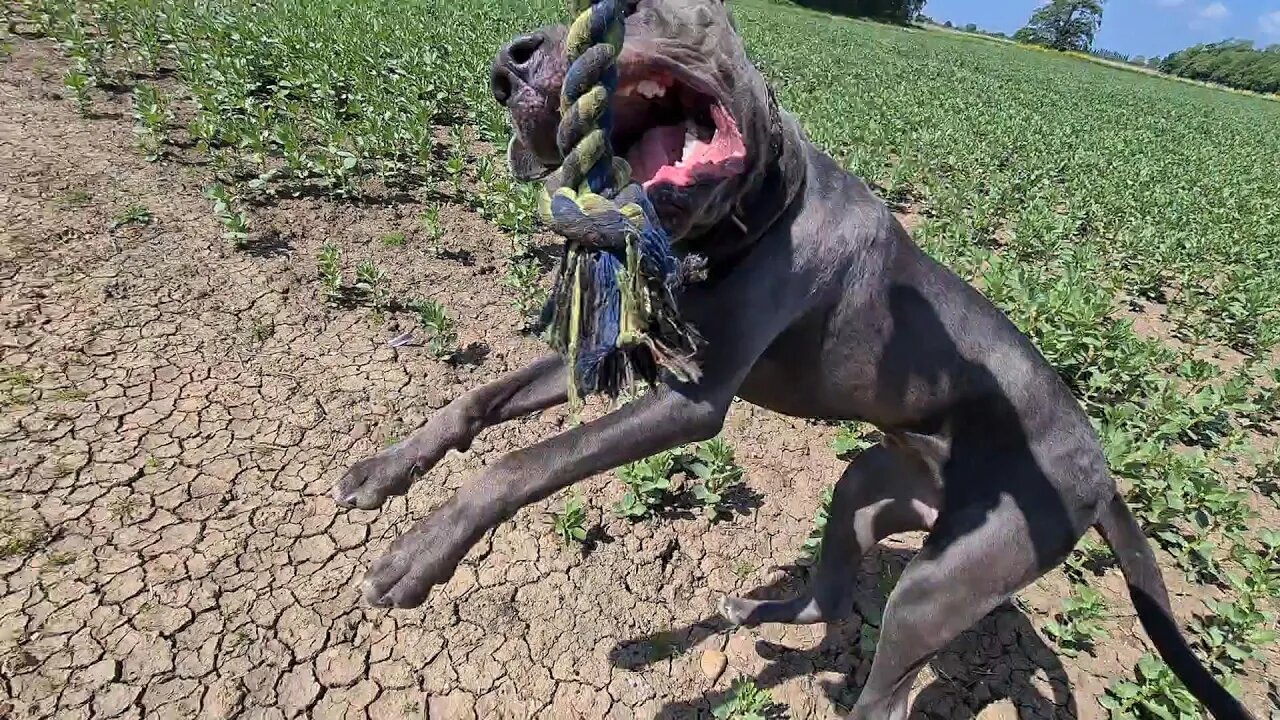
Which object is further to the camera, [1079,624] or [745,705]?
[1079,624]

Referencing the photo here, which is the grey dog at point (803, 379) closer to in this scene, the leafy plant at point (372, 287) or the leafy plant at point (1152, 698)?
the leafy plant at point (1152, 698)

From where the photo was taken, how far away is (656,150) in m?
1.93

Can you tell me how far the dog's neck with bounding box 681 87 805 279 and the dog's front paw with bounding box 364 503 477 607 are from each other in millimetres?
989

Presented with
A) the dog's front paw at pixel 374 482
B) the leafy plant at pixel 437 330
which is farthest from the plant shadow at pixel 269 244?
the dog's front paw at pixel 374 482

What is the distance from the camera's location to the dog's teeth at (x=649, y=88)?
1826mm

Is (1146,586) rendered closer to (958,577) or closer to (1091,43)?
(958,577)

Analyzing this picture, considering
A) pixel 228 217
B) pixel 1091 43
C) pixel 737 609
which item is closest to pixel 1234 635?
pixel 737 609

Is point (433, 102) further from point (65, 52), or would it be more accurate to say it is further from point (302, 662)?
point (302, 662)

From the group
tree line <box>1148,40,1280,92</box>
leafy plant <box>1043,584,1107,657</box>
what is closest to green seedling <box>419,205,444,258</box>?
leafy plant <box>1043,584,1107,657</box>

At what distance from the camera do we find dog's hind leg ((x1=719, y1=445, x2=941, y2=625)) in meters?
2.69

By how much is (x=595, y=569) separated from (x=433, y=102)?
6629 mm

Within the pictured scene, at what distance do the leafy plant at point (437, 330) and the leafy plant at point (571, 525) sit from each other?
1.46m

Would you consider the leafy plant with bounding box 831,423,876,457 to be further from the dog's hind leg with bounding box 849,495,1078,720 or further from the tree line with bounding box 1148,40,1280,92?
the tree line with bounding box 1148,40,1280,92

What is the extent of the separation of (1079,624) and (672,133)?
9.44 feet
